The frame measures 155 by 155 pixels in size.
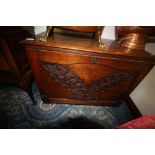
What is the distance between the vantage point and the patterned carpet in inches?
38.2

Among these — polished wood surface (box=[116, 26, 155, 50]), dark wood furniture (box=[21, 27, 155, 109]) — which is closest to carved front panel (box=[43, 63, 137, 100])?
dark wood furniture (box=[21, 27, 155, 109])

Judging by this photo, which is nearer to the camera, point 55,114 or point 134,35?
point 134,35

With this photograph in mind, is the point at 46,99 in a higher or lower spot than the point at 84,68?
lower

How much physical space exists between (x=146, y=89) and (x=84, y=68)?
60 centimetres

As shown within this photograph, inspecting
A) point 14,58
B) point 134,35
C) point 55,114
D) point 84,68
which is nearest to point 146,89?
point 134,35

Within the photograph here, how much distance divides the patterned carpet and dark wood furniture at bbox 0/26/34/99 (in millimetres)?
184

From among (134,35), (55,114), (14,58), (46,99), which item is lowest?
(55,114)

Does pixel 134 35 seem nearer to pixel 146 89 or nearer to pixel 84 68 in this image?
pixel 84 68

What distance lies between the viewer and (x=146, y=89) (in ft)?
3.40

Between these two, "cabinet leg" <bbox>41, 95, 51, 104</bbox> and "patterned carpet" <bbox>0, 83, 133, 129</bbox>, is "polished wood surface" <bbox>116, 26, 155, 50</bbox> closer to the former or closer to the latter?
"patterned carpet" <bbox>0, 83, 133, 129</bbox>

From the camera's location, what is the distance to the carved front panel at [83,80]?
0.79 meters

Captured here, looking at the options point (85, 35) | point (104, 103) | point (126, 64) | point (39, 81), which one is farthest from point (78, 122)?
point (85, 35)
